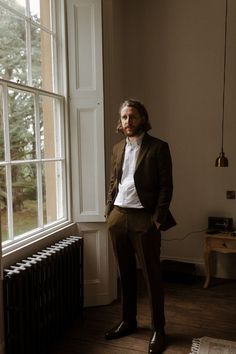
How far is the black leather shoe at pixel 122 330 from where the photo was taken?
2.49 metres

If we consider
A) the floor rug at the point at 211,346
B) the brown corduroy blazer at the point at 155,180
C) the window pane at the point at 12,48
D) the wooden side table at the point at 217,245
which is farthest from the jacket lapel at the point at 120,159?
the wooden side table at the point at 217,245

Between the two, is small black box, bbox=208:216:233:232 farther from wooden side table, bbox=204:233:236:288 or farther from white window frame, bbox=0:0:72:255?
white window frame, bbox=0:0:72:255

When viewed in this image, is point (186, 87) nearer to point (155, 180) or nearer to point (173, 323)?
point (155, 180)

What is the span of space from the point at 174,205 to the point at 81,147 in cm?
141

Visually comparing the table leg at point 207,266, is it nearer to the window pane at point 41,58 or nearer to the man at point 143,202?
the man at point 143,202

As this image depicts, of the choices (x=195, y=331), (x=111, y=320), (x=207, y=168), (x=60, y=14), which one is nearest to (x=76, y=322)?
(x=111, y=320)

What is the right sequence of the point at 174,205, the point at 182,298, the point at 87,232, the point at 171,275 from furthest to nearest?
the point at 174,205
the point at 171,275
the point at 182,298
the point at 87,232

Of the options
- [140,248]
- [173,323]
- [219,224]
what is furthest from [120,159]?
[219,224]

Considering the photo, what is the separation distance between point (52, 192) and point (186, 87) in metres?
1.84

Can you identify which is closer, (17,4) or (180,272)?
(17,4)

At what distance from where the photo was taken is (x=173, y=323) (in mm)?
2711

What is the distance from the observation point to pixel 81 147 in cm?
292

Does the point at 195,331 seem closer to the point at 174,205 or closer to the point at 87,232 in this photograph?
the point at 87,232

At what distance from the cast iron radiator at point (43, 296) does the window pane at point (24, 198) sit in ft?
0.76
